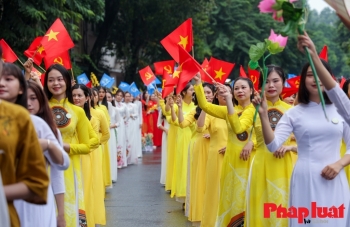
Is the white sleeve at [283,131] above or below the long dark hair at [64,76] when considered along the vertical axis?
below

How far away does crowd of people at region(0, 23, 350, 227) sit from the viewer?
341cm

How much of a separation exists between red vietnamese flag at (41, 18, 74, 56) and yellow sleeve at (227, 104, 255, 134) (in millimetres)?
2166

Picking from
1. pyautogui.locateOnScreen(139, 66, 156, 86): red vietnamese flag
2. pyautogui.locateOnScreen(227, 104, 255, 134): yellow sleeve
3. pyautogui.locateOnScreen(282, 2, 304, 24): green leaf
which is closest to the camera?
pyautogui.locateOnScreen(282, 2, 304, 24): green leaf

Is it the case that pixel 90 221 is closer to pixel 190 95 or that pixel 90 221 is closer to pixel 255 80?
pixel 255 80

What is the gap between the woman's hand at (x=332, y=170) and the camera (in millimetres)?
5207

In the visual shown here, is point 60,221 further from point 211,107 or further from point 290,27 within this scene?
point 211,107

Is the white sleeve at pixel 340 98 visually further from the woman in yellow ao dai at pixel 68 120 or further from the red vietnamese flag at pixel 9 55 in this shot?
the red vietnamese flag at pixel 9 55

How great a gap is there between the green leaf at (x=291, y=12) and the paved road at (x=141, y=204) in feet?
20.1

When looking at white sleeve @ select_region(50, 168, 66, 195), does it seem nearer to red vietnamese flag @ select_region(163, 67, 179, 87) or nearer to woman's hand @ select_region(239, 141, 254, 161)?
woman's hand @ select_region(239, 141, 254, 161)

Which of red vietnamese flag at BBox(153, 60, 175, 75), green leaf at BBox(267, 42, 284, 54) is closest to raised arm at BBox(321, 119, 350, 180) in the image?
green leaf at BBox(267, 42, 284, 54)

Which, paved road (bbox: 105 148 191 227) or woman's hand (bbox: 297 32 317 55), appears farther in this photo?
paved road (bbox: 105 148 191 227)

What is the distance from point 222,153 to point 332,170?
3590mm
